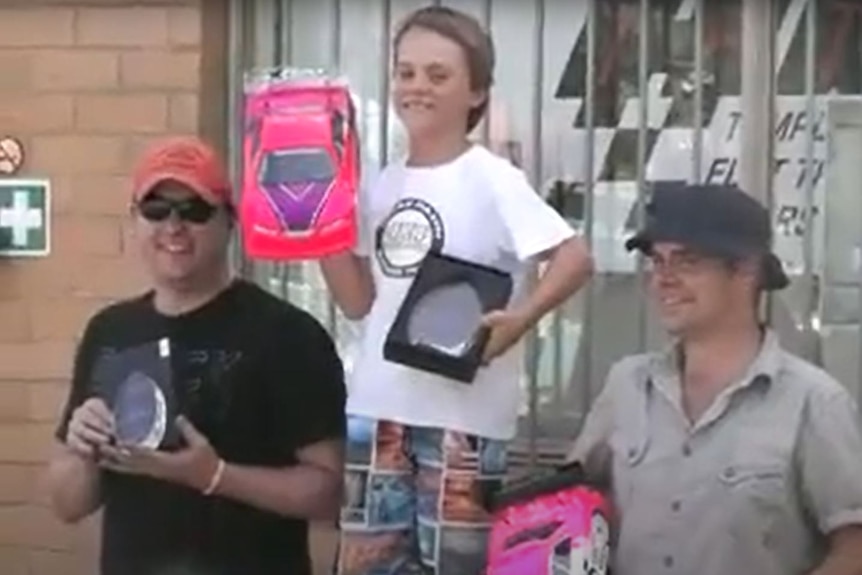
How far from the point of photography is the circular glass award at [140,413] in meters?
4.49

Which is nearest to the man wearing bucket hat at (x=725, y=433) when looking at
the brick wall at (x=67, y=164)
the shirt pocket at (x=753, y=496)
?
the shirt pocket at (x=753, y=496)

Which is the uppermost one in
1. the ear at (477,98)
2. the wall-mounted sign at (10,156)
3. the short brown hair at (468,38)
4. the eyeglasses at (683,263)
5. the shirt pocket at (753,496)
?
the short brown hair at (468,38)

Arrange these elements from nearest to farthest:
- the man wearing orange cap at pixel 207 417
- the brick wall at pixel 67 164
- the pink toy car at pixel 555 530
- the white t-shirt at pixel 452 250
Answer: the pink toy car at pixel 555 530 < the man wearing orange cap at pixel 207 417 < the white t-shirt at pixel 452 250 < the brick wall at pixel 67 164

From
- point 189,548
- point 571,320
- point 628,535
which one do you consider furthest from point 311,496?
point 571,320

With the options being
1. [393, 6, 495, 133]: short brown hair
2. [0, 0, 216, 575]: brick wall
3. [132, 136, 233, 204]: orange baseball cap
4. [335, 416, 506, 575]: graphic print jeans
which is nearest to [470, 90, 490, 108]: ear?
[393, 6, 495, 133]: short brown hair

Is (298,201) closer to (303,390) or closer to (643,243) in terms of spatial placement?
(303,390)

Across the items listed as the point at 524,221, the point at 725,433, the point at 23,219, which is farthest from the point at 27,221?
the point at 725,433

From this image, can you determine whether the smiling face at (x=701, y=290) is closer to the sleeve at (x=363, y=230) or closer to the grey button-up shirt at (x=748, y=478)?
the grey button-up shirt at (x=748, y=478)

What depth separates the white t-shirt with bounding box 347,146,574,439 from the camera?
194 inches

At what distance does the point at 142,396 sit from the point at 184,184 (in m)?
0.46

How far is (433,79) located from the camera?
4949mm

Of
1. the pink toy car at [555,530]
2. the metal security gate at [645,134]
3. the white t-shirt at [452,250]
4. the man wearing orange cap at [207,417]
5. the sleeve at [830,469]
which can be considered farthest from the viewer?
the metal security gate at [645,134]

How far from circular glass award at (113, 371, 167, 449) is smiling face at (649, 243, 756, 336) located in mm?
1005

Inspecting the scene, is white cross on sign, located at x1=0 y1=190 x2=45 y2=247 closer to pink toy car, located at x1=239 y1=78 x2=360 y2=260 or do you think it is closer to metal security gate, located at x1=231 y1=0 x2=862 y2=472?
metal security gate, located at x1=231 y1=0 x2=862 y2=472
